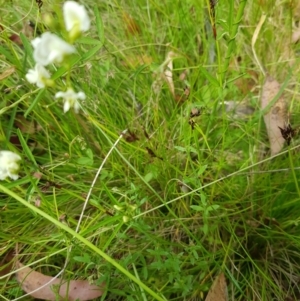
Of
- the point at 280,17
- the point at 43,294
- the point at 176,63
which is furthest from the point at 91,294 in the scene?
the point at 280,17

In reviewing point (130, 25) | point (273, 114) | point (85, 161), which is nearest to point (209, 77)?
point (85, 161)

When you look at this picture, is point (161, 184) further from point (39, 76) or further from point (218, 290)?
point (39, 76)

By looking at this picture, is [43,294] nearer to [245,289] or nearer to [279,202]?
[245,289]

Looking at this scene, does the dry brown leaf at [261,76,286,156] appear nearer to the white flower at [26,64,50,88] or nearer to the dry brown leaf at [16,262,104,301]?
the dry brown leaf at [16,262,104,301]

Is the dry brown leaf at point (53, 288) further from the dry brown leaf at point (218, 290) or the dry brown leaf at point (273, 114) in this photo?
the dry brown leaf at point (273, 114)

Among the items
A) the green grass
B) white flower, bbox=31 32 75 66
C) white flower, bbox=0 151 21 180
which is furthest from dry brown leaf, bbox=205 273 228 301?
white flower, bbox=31 32 75 66
